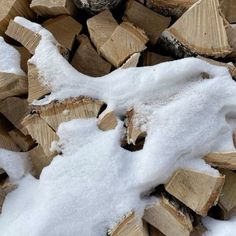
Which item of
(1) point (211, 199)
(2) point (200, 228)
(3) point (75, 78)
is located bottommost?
(2) point (200, 228)

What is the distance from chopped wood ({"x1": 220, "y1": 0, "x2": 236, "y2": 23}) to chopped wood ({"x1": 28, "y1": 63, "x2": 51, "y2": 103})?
0.67 m

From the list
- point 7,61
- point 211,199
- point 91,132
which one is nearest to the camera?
point 211,199

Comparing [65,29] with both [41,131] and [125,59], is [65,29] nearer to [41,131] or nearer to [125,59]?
[125,59]

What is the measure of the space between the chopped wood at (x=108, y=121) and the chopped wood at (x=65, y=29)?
0.32 metres

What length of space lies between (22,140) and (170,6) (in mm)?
691

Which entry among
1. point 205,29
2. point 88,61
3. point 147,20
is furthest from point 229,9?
point 88,61

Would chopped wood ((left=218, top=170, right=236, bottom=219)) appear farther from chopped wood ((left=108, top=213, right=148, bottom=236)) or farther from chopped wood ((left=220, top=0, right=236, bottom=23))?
chopped wood ((left=220, top=0, right=236, bottom=23))

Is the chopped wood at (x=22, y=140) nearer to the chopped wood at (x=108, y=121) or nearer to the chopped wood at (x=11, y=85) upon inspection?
the chopped wood at (x=11, y=85)

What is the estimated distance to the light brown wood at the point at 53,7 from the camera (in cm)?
160

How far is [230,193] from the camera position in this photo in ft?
4.76

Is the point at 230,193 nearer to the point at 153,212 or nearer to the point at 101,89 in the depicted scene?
the point at 153,212

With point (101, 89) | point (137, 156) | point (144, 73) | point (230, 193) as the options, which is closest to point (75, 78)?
point (101, 89)

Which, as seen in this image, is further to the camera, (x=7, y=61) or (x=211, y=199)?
(x=7, y=61)

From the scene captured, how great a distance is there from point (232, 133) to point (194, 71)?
9.0 inches
